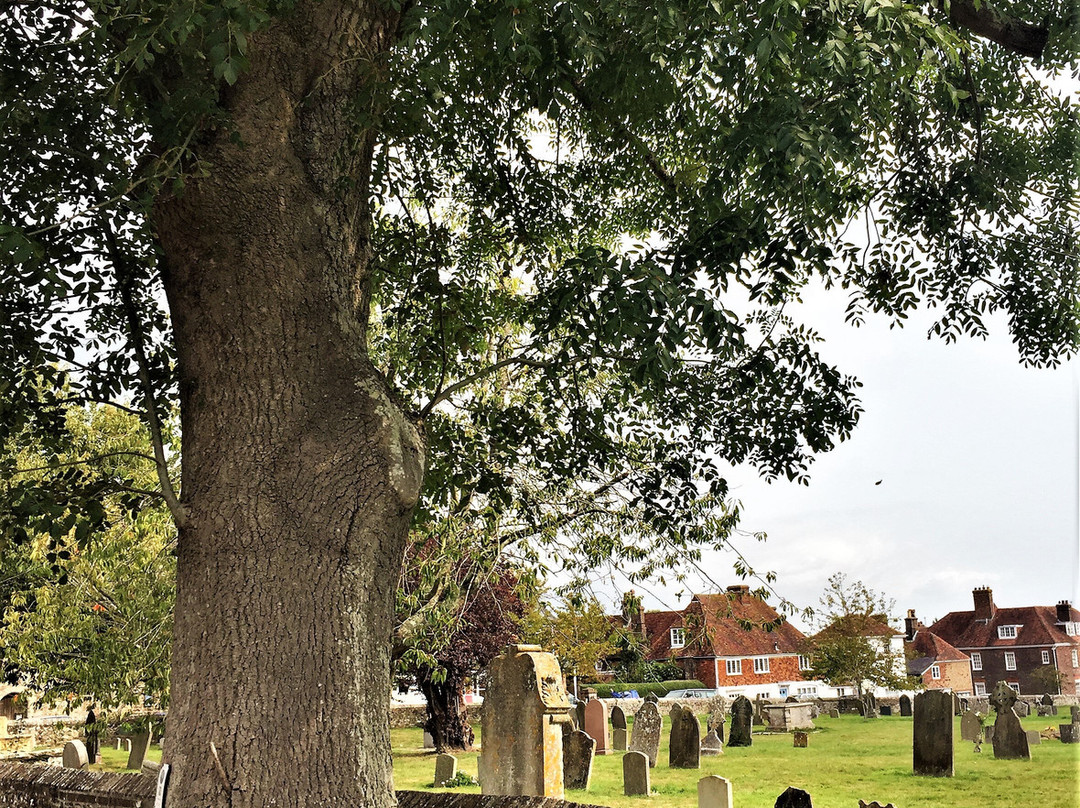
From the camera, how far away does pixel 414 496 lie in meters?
4.75

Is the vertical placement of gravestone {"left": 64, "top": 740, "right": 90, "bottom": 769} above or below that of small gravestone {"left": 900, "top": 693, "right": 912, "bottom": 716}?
above

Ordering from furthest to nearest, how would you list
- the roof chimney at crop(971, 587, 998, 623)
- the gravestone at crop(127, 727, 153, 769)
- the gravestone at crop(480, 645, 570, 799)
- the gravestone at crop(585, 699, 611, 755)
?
the roof chimney at crop(971, 587, 998, 623) < the gravestone at crop(585, 699, 611, 755) < the gravestone at crop(127, 727, 153, 769) < the gravestone at crop(480, 645, 570, 799)

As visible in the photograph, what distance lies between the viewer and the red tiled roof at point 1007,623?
1941 inches

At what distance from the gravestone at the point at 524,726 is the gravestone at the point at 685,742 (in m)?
9.59

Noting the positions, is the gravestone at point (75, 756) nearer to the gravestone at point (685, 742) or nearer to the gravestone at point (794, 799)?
the gravestone at point (685, 742)

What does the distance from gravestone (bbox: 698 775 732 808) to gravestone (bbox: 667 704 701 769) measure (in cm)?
929

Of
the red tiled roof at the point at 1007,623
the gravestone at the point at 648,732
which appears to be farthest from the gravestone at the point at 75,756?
the red tiled roof at the point at 1007,623

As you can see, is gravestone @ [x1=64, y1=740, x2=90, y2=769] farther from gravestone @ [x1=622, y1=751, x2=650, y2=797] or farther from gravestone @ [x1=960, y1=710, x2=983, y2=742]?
gravestone @ [x1=960, y1=710, x2=983, y2=742]

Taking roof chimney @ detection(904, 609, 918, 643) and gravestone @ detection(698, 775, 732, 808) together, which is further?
roof chimney @ detection(904, 609, 918, 643)

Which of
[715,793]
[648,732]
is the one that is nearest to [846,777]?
[648,732]

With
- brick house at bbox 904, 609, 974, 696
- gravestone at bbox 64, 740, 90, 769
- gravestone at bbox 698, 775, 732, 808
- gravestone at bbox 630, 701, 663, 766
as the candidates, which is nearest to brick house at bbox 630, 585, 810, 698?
brick house at bbox 904, 609, 974, 696

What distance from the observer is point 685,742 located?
2059 cm

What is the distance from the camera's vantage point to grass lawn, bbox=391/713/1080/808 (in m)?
15.1

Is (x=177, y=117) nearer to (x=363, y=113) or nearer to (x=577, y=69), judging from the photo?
(x=363, y=113)
